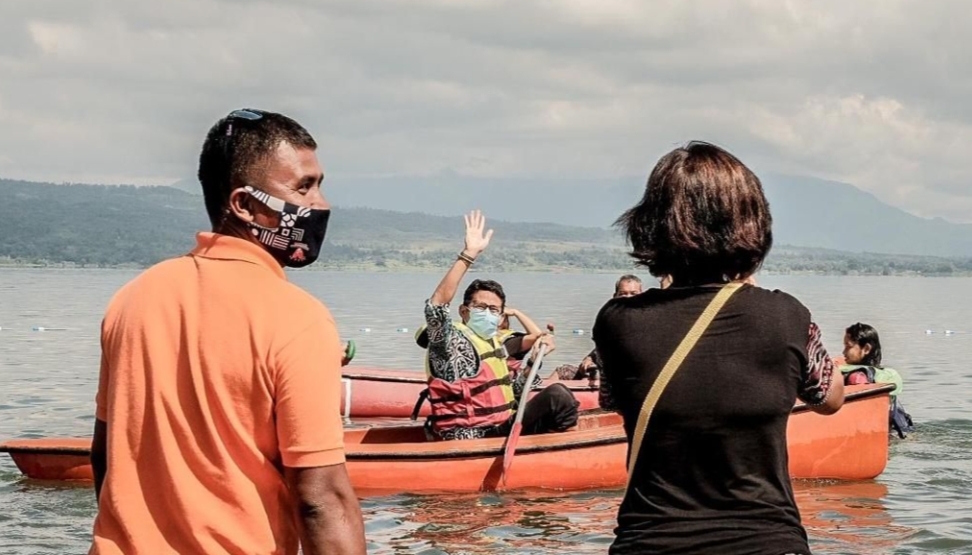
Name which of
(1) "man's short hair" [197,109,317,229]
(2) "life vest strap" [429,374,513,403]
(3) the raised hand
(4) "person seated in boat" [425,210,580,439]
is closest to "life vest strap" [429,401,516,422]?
(4) "person seated in boat" [425,210,580,439]

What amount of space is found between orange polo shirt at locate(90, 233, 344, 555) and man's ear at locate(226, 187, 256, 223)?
162 millimetres

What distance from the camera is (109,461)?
2797 millimetres

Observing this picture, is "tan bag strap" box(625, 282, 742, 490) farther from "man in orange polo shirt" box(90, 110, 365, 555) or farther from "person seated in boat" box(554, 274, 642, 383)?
"person seated in boat" box(554, 274, 642, 383)

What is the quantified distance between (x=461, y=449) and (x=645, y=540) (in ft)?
26.2

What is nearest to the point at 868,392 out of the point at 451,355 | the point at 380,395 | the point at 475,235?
the point at 451,355

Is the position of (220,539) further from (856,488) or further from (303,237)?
(856,488)

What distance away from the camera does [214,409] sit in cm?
271

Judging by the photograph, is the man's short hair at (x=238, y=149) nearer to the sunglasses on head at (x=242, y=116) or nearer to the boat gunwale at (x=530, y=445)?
the sunglasses on head at (x=242, y=116)

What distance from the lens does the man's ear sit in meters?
2.93

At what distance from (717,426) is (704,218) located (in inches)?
17.9

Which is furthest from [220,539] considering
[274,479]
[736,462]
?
[736,462]

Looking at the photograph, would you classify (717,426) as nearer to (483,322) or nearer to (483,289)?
(483,322)

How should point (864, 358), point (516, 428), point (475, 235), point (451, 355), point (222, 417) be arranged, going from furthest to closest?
1. point (864, 358)
2. point (516, 428)
3. point (451, 355)
4. point (475, 235)
5. point (222, 417)

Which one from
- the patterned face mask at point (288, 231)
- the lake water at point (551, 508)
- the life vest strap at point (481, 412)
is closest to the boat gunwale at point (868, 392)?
the lake water at point (551, 508)
